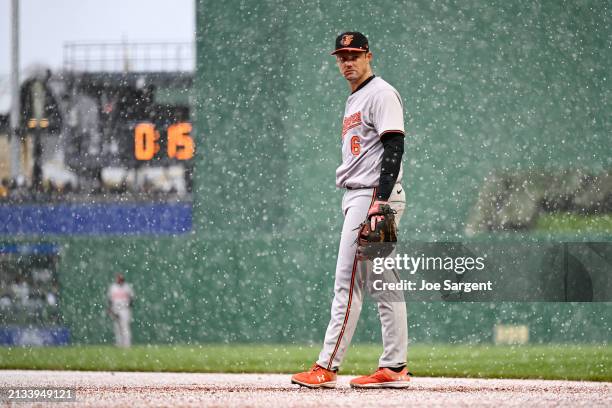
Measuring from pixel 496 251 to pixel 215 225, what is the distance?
3.00 metres

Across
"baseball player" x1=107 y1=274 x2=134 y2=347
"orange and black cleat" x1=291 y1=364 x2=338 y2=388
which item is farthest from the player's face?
"baseball player" x1=107 y1=274 x2=134 y2=347

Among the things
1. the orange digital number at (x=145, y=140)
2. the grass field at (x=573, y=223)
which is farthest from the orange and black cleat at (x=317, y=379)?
the orange digital number at (x=145, y=140)

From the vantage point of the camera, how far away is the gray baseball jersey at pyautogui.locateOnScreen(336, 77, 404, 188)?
4637 millimetres

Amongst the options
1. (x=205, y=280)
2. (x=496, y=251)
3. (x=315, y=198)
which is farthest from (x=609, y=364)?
(x=205, y=280)

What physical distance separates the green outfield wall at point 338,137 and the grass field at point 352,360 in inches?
6.7

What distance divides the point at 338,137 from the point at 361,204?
18.5 ft

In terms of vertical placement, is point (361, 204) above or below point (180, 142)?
below

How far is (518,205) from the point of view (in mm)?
12000

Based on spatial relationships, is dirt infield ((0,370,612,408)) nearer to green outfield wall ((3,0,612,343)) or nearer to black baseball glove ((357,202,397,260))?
black baseball glove ((357,202,397,260))

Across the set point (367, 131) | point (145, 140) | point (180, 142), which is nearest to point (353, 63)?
point (367, 131)

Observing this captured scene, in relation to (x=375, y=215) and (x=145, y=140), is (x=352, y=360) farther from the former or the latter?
(x=145, y=140)

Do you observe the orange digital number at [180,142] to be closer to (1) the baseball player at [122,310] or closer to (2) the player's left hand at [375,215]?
(1) the baseball player at [122,310]

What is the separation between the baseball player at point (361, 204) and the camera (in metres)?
4.64

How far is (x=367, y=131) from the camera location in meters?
4.70
